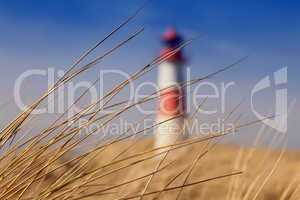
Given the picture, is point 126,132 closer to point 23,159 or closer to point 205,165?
point 23,159

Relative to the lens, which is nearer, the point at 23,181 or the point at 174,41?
the point at 23,181

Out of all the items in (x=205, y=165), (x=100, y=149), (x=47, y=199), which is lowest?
(x=47, y=199)

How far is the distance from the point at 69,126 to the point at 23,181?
0.12 meters

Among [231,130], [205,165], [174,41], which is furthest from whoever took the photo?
[174,41]

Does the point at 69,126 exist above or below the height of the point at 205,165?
below

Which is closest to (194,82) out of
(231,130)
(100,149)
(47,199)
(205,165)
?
(231,130)

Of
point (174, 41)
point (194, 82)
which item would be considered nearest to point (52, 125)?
point (194, 82)

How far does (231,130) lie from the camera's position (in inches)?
35.9

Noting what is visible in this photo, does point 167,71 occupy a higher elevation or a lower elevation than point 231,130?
higher

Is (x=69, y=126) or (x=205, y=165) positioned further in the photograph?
(x=205, y=165)

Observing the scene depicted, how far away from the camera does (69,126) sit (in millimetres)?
959

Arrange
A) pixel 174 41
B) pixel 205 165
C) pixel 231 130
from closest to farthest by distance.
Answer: pixel 231 130 → pixel 205 165 → pixel 174 41

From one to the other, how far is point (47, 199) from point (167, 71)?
524 centimetres

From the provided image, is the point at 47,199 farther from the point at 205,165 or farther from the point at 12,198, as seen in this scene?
the point at 205,165
